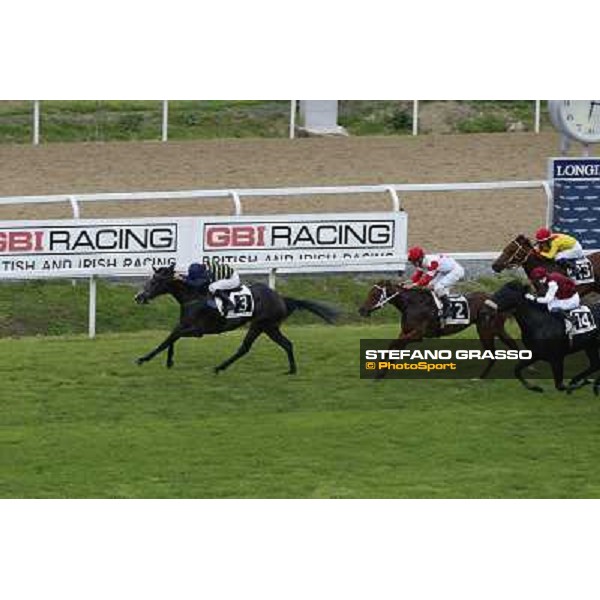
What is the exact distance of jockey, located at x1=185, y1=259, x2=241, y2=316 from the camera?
25.3 m

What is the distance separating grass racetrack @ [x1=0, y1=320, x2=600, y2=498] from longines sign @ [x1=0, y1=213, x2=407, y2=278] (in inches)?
40.3

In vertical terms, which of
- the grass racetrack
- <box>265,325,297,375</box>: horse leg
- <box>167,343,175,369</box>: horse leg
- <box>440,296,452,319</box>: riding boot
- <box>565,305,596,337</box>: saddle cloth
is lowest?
the grass racetrack

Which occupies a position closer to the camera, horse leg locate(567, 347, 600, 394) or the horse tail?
horse leg locate(567, 347, 600, 394)

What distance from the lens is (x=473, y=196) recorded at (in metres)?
33.8

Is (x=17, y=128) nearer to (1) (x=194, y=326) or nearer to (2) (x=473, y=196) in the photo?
(2) (x=473, y=196)

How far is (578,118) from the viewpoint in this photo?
29.8 metres

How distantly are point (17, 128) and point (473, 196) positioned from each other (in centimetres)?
646

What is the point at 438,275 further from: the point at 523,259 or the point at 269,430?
the point at 269,430

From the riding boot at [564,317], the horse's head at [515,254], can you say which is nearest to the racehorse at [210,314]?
the horse's head at [515,254]

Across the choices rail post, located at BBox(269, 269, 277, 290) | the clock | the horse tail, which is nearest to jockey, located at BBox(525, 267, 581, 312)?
the horse tail

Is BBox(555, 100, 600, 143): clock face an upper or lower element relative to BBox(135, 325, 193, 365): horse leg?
upper

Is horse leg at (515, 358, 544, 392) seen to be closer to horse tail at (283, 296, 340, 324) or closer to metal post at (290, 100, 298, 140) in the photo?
horse tail at (283, 296, 340, 324)

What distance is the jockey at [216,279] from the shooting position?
83.0ft

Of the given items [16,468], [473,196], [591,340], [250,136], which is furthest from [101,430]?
[250,136]
